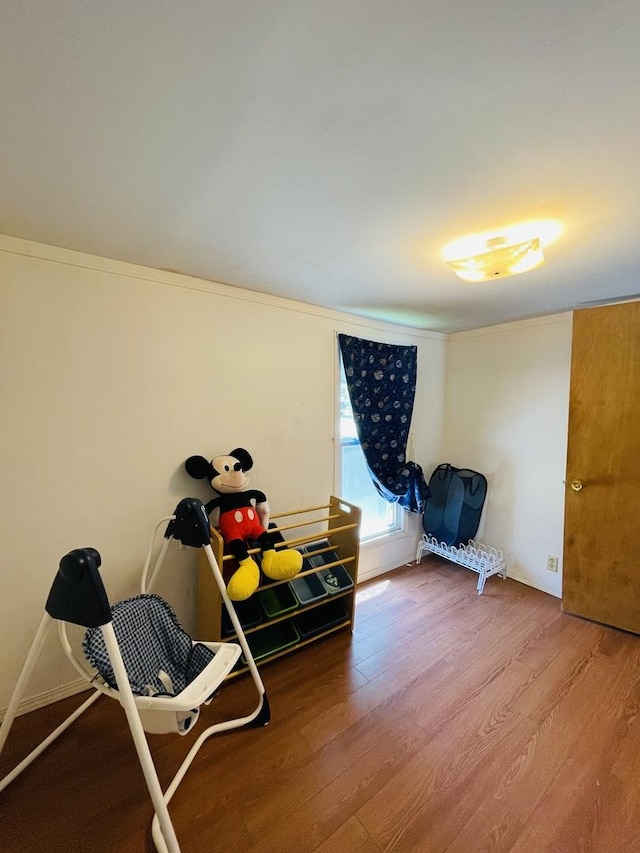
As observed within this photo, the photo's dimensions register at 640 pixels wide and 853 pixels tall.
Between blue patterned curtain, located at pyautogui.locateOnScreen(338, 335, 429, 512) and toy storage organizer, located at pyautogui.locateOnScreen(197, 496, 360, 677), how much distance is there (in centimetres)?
62

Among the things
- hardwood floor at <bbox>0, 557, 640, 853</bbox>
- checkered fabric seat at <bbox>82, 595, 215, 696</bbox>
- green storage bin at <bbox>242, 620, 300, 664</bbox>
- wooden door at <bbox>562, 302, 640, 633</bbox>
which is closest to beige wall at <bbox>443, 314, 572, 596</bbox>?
wooden door at <bbox>562, 302, 640, 633</bbox>

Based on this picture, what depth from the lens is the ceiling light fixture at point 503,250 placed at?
1.29 meters

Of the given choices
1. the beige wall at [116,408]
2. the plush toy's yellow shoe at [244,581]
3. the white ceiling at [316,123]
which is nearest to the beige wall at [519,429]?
the white ceiling at [316,123]

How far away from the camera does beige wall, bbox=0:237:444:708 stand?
146 cm

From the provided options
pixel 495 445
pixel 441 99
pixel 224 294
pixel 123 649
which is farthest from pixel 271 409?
pixel 495 445

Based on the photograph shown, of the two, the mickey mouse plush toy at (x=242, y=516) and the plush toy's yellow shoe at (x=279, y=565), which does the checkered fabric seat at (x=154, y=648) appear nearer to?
the mickey mouse plush toy at (x=242, y=516)

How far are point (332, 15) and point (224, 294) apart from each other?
1452mm

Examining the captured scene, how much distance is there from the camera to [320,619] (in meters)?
2.05

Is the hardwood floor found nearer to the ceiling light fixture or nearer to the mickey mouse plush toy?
the mickey mouse plush toy

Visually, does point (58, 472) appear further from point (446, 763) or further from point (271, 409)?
point (446, 763)

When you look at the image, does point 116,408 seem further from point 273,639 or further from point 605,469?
point 605,469

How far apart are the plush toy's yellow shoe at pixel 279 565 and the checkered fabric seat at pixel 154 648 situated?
0.42 m

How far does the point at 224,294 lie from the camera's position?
193 cm

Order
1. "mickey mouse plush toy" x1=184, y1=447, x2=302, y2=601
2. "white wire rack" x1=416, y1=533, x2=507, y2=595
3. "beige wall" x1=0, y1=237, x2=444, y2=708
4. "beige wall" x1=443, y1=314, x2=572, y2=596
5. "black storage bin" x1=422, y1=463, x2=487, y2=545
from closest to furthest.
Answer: "beige wall" x1=0, y1=237, x2=444, y2=708 → "mickey mouse plush toy" x1=184, y1=447, x2=302, y2=601 → "beige wall" x1=443, y1=314, x2=572, y2=596 → "white wire rack" x1=416, y1=533, x2=507, y2=595 → "black storage bin" x1=422, y1=463, x2=487, y2=545
